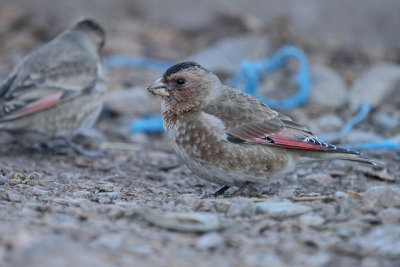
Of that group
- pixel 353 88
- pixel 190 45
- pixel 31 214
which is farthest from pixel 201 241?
pixel 190 45

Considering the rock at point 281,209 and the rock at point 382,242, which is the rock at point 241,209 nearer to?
the rock at point 281,209

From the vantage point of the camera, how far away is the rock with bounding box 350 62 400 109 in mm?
9328

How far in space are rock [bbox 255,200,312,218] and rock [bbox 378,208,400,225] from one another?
0.49 meters

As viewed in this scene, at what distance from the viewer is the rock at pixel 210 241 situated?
3.53 meters

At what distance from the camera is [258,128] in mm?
5652

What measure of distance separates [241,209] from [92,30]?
195 inches

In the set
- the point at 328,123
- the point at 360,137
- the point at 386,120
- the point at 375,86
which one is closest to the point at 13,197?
the point at 360,137

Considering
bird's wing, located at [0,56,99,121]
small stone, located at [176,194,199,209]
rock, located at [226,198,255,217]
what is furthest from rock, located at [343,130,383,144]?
rock, located at [226,198,255,217]

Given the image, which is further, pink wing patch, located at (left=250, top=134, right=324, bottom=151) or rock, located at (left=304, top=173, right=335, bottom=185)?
rock, located at (left=304, top=173, right=335, bottom=185)

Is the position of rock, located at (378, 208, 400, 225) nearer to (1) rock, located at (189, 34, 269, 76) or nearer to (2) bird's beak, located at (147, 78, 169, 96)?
(2) bird's beak, located at (147, 78, 169, 96)

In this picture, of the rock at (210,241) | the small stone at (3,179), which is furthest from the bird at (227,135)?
the rock at (210,241)

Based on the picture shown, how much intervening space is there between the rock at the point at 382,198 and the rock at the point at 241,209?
80cm

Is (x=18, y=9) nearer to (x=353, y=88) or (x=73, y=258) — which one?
(x=353, y=88)

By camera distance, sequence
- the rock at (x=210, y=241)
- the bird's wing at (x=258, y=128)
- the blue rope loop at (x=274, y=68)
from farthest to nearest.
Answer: the blue rope loop at (x=274, y=68)
the bird's wing at (x=258, y=128)
the rock at (x=210, y=241)
